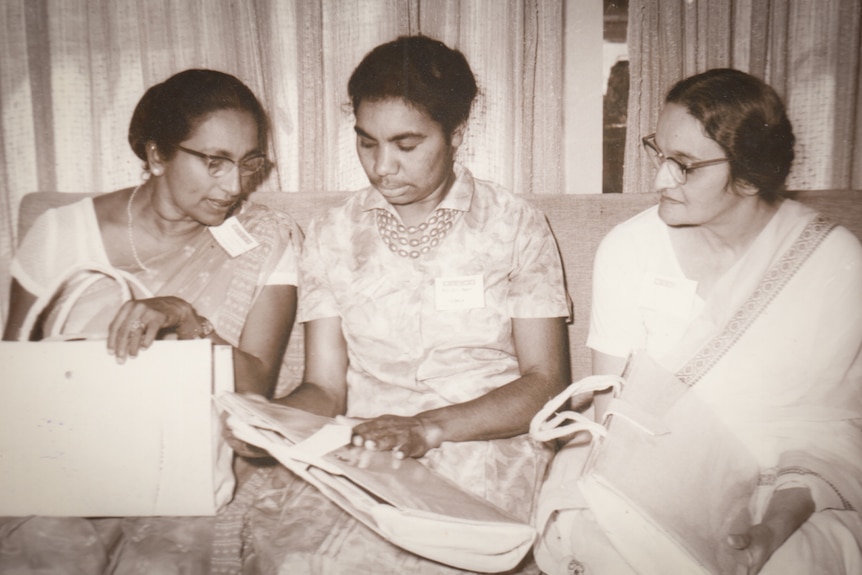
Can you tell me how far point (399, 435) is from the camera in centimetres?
103

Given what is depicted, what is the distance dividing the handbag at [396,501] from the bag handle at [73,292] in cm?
37

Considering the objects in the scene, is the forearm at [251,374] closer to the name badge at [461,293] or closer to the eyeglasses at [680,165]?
the name badge at [461,293]

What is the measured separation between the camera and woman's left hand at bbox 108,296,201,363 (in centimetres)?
100

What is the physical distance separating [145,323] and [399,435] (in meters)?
0.45

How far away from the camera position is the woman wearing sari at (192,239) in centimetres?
122

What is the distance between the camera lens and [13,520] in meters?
1.06

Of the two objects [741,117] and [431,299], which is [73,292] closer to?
[431,299]

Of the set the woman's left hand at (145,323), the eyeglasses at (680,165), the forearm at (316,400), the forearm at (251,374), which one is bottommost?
the forearm at (316,400)

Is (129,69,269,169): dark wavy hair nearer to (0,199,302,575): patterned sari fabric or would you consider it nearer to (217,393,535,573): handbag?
(0,199,302,575): patterned sari fabric

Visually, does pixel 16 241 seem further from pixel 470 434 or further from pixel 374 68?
pixel 470 434

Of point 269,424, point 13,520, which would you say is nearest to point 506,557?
point 269,424

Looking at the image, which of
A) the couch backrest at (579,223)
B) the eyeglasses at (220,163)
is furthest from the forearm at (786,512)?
the eyeglasses at (220,163)

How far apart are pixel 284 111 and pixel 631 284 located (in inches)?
31.1

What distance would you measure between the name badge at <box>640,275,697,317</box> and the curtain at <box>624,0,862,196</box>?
40cm
